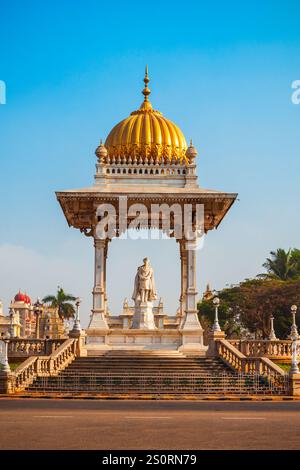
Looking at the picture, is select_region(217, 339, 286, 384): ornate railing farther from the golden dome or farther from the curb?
the golden dome

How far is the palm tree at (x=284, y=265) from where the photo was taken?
87.8m

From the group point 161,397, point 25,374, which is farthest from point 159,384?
point 25,374

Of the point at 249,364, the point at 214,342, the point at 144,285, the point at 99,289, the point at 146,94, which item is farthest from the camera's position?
the point at 146,94

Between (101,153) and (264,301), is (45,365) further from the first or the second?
(264,301)

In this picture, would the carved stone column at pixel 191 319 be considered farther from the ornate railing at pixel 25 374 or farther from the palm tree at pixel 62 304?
the palm tree at pixel 62 304

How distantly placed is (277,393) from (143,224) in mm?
15199

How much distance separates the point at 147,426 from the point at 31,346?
2218cm

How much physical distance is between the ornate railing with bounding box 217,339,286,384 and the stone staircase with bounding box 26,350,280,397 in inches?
12.5

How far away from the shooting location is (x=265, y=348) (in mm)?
36062

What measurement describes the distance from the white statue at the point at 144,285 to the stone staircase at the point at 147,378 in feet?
18.4

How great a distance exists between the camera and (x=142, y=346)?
1419 inches

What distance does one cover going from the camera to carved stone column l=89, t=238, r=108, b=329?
36500mm
